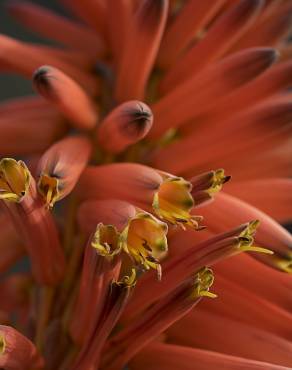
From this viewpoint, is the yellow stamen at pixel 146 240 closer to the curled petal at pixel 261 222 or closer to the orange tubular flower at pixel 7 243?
the curled petal at pixel 261 222

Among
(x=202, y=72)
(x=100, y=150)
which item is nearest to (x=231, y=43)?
(x=202, y=72)

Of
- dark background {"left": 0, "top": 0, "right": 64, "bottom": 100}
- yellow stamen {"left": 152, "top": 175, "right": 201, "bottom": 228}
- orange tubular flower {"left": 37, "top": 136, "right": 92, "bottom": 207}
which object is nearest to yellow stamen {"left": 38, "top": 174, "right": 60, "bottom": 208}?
orange tubular flower {"left": 37, "top": 136, "right": 92, "bottom": 207}

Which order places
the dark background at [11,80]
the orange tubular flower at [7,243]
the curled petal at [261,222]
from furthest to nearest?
the dark background at [11,80] < the orange tubular flower at [7,243] < the curled petal at [261,222]

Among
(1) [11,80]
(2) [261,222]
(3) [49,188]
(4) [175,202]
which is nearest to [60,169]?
(3) [49,188]

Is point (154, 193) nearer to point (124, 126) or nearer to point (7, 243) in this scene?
point (124, 126)

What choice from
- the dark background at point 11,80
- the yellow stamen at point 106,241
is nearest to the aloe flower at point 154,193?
the yellow stamen at point 106,241
